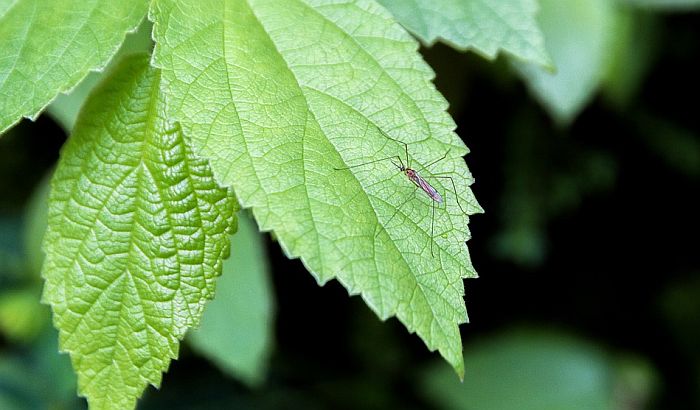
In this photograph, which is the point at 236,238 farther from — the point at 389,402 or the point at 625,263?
the point at 625,263

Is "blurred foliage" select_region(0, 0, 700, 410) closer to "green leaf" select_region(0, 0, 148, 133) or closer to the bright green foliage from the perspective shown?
the bright green foliage

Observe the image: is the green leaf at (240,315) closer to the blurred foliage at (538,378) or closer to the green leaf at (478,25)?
the green leaf at (478,25)

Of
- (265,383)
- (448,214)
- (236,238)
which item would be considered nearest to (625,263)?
(265,383)

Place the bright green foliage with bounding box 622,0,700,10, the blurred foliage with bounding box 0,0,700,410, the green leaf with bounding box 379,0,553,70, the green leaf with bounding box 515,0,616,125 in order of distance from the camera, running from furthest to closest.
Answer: the blurred foliage with bounding box 0,0,700,410
the bright green foliage with bounding box 622,0,700,10
the green leaf with bounding box 515,0,616,125
the green leaf with bounding box 379,0,553,70

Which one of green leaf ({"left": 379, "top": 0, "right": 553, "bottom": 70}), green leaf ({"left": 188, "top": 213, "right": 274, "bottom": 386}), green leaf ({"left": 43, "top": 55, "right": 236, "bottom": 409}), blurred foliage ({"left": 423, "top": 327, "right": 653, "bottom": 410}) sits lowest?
blurred foliage ({"left": 423, "top": 327, "right": 653, "bottom": 410})

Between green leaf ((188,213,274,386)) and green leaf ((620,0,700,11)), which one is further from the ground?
green leaf ((620,0,700,11))

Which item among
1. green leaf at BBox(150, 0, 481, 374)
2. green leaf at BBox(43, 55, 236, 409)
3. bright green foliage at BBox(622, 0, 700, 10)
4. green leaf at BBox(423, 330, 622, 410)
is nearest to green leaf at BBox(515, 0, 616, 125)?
bright green foliage at BBox(622, 0, 700, 10)

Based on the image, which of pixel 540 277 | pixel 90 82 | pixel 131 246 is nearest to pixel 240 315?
pixel 90 82

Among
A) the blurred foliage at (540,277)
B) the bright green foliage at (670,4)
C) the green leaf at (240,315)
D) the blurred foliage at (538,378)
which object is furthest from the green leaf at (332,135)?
the blurred foliage at (538,378)
